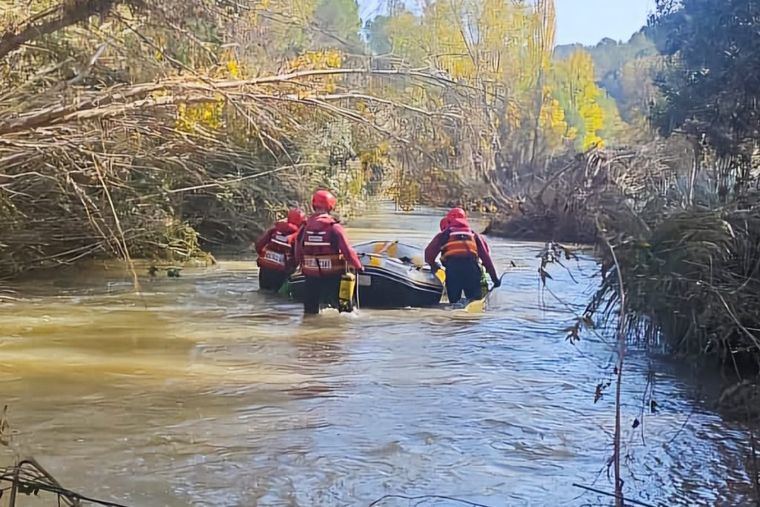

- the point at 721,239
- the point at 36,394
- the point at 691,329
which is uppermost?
the point at 721,239

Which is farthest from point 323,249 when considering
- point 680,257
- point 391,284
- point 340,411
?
point 680,257

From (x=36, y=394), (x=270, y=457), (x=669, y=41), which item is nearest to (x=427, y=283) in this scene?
(x=669, y=41)

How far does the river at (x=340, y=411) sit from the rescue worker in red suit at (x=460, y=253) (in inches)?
19.1

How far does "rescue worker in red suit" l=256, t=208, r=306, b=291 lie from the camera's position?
45.8 feet

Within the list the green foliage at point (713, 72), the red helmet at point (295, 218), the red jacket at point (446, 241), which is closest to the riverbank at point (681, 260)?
the green foliage at point (713, 72)

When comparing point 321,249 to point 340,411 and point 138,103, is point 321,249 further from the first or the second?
point 340,411

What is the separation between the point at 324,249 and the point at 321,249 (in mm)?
34

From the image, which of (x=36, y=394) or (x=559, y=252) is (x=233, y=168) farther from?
(x=559, y=252)

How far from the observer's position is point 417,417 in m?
7.71

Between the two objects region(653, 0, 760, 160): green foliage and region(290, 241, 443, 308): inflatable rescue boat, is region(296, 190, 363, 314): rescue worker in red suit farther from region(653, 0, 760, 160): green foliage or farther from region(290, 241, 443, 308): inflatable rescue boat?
region(653, 0, 760, 160): green foliage

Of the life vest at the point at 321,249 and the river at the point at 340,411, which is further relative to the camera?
the life vest at the point at 321,249

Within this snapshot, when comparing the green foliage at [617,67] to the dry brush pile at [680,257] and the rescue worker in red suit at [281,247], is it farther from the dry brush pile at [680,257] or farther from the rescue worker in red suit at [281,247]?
A: the dry brush pile at [680,257]

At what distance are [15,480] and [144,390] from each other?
19.1 ft

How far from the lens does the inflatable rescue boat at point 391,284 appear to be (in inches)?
515
